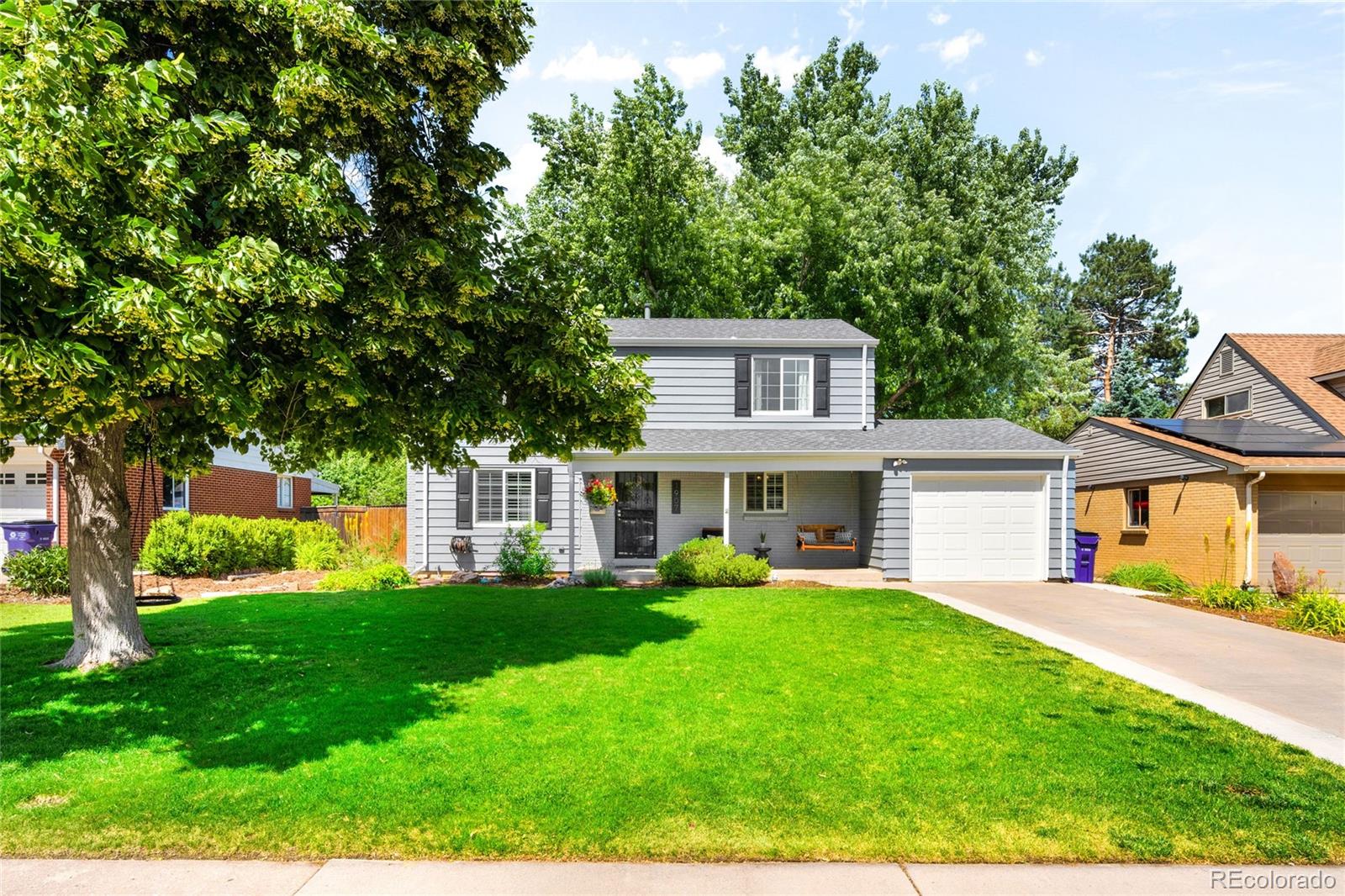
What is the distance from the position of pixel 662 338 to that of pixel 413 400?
33.4 ft

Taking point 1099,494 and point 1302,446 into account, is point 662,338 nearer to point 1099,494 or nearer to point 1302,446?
point 1099,494

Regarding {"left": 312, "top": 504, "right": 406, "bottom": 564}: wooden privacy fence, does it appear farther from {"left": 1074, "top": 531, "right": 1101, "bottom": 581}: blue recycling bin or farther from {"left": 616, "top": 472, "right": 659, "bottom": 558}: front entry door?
{"left": 1074, "top": 531, "right": 1101, "bottom": 581}: blue recycling bin

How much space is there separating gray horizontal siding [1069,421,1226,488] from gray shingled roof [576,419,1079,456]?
2.17m

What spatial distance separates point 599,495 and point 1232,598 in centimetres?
1234

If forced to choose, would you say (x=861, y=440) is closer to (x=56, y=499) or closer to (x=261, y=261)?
(x=261, y=261)

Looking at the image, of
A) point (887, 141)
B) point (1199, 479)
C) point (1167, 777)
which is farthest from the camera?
point (887, 141)

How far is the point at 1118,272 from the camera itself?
41531 mm

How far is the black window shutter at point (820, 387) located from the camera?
16656mm

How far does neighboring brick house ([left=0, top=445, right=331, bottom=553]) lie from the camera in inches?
640

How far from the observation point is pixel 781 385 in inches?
663

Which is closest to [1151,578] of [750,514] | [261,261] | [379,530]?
[750,514]

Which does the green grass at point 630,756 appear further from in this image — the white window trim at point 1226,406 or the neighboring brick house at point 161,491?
the white window trim at point 1226,406

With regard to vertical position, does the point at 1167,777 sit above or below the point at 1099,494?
below

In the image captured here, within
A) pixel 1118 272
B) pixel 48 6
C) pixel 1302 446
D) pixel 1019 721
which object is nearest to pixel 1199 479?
pixel 1302 446
